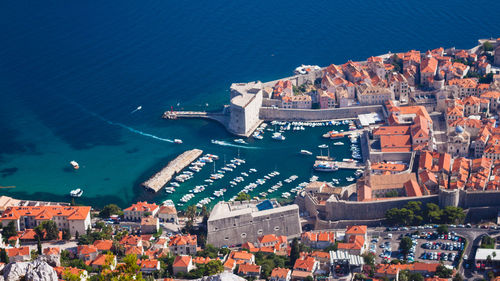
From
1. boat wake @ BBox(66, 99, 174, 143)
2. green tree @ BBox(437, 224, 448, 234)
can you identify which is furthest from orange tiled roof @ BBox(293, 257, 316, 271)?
boat wake @ BBox(66, 99, 174, 143)

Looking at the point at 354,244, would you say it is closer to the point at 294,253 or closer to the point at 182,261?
the point at 294,253

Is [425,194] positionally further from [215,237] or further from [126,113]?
[126,113]

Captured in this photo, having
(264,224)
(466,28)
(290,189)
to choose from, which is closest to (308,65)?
(466,28)

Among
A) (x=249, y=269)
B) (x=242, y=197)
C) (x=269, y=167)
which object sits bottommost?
(x=249, y=269)

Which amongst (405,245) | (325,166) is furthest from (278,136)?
(405,245)

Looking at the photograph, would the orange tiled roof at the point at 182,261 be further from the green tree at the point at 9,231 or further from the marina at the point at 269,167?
the green tree at the point at 9,231

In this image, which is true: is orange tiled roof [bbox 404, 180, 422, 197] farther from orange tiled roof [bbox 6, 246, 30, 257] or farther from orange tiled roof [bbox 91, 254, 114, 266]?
orange tiled roof [bbox 6, 246, 30, 257]
